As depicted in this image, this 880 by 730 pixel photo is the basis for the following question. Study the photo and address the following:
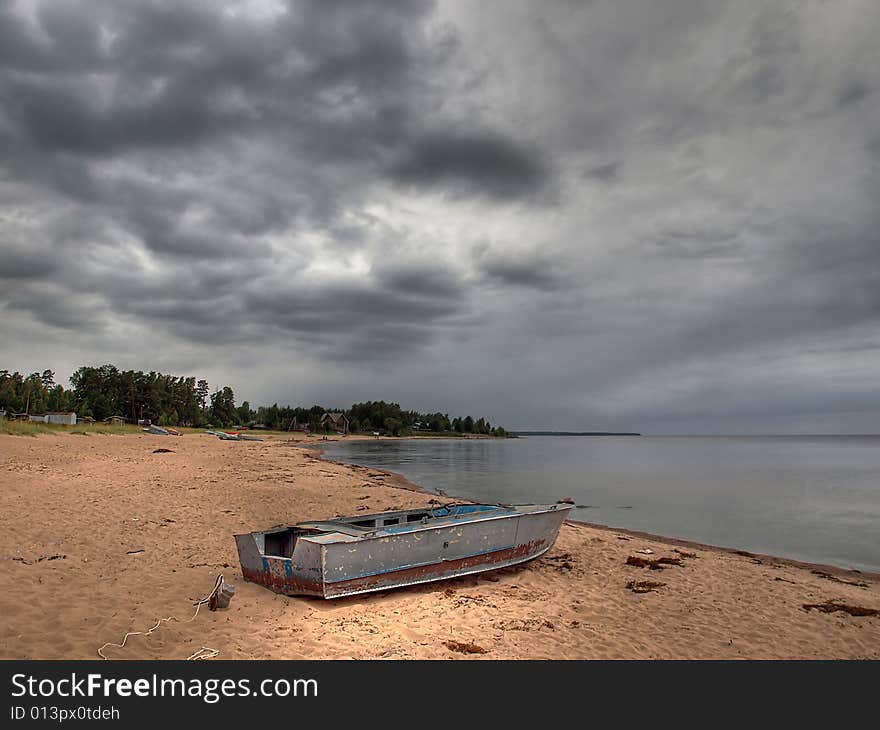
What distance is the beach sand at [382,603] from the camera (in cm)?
737

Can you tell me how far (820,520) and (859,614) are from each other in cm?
1897

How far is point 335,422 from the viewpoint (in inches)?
5782

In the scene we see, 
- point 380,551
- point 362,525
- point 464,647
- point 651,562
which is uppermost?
point 380,551

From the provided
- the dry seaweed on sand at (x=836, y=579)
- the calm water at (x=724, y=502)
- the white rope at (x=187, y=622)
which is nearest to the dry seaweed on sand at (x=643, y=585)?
the dry seaweed on sand at (x=836, y=579)

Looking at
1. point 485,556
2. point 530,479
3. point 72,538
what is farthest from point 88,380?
point 485,556

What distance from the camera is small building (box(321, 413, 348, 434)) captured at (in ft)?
481

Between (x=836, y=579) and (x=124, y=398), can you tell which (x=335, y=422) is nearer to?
(x=124, y=398)

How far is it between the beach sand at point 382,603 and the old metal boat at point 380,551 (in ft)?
1.12

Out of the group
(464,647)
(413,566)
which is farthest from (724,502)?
(464,647)

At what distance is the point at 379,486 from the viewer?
96.8 feet

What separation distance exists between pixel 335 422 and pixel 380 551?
140544mm
